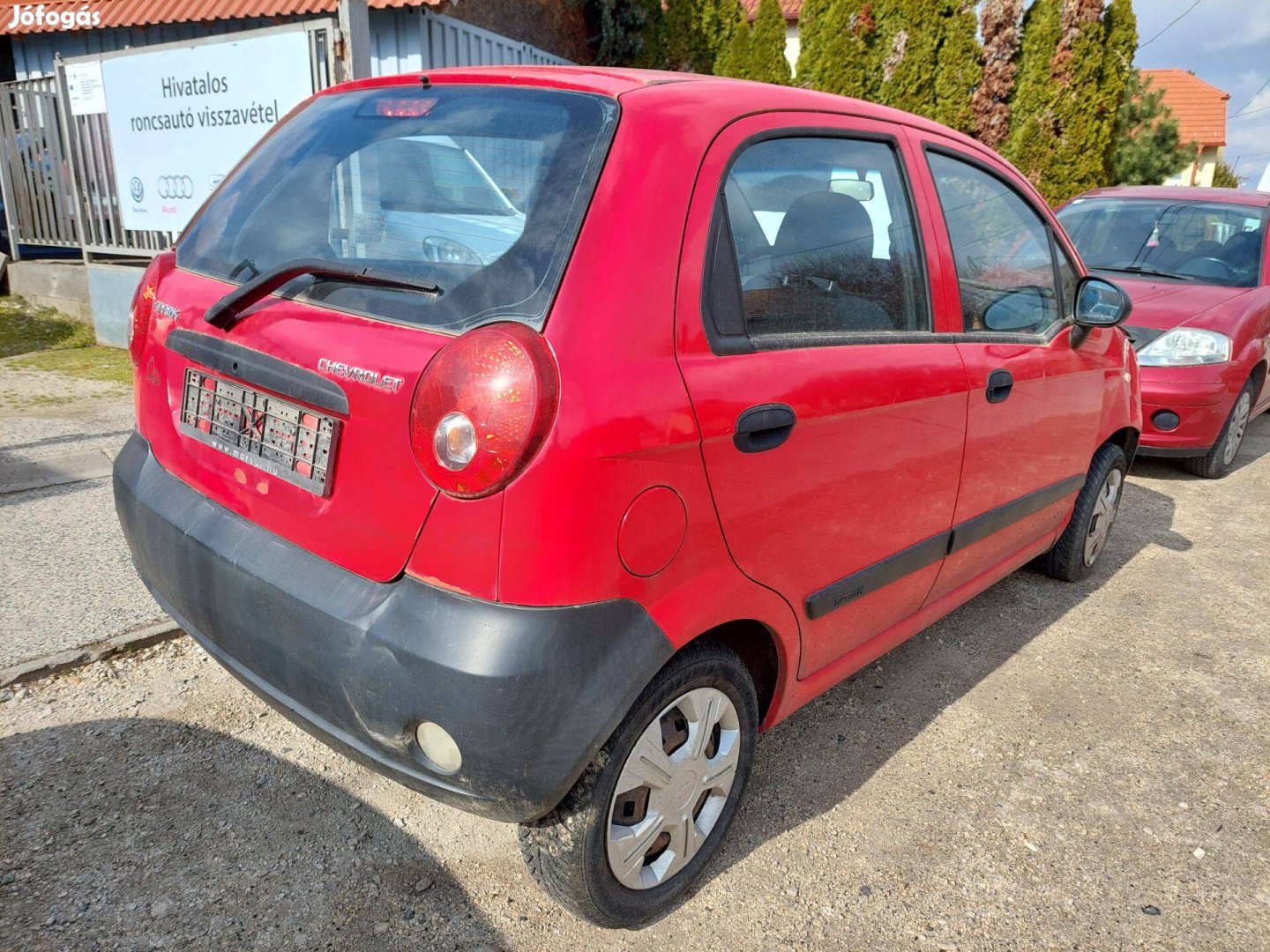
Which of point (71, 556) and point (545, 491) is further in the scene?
point (71, 556)

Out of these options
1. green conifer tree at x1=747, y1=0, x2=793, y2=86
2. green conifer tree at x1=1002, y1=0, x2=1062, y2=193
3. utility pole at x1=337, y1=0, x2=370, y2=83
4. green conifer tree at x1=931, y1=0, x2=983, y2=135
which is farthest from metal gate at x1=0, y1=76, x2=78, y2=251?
green conifer tree at x1=1002, y1=0, x2=1062, y2=193

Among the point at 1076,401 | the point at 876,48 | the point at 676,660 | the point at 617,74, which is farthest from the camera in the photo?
the point at 876,48

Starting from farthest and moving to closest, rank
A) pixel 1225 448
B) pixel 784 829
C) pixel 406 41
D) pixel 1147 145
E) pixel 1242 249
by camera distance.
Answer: pixel 1147 145, pixel 406 41, pixel 1242 249, pixel 1225 448, pixel 784 829

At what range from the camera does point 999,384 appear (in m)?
2.78

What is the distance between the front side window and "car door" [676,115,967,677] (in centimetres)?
24

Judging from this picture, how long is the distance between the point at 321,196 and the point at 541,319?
2.78ft

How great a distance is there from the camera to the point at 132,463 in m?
2.32

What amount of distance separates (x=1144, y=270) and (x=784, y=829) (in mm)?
5601

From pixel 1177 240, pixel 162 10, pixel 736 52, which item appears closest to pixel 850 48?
pixel 736 52

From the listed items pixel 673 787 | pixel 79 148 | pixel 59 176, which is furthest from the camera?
pixel 59 176

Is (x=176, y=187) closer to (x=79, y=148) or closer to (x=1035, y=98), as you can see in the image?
(x=79, y=148)

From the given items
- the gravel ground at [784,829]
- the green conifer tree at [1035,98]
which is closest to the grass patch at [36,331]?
the gravel ground at [784,829]

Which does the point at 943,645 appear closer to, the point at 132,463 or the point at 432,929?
the point at 432,929

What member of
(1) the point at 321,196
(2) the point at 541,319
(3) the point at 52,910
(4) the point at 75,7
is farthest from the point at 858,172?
(4) the point at 75,7
